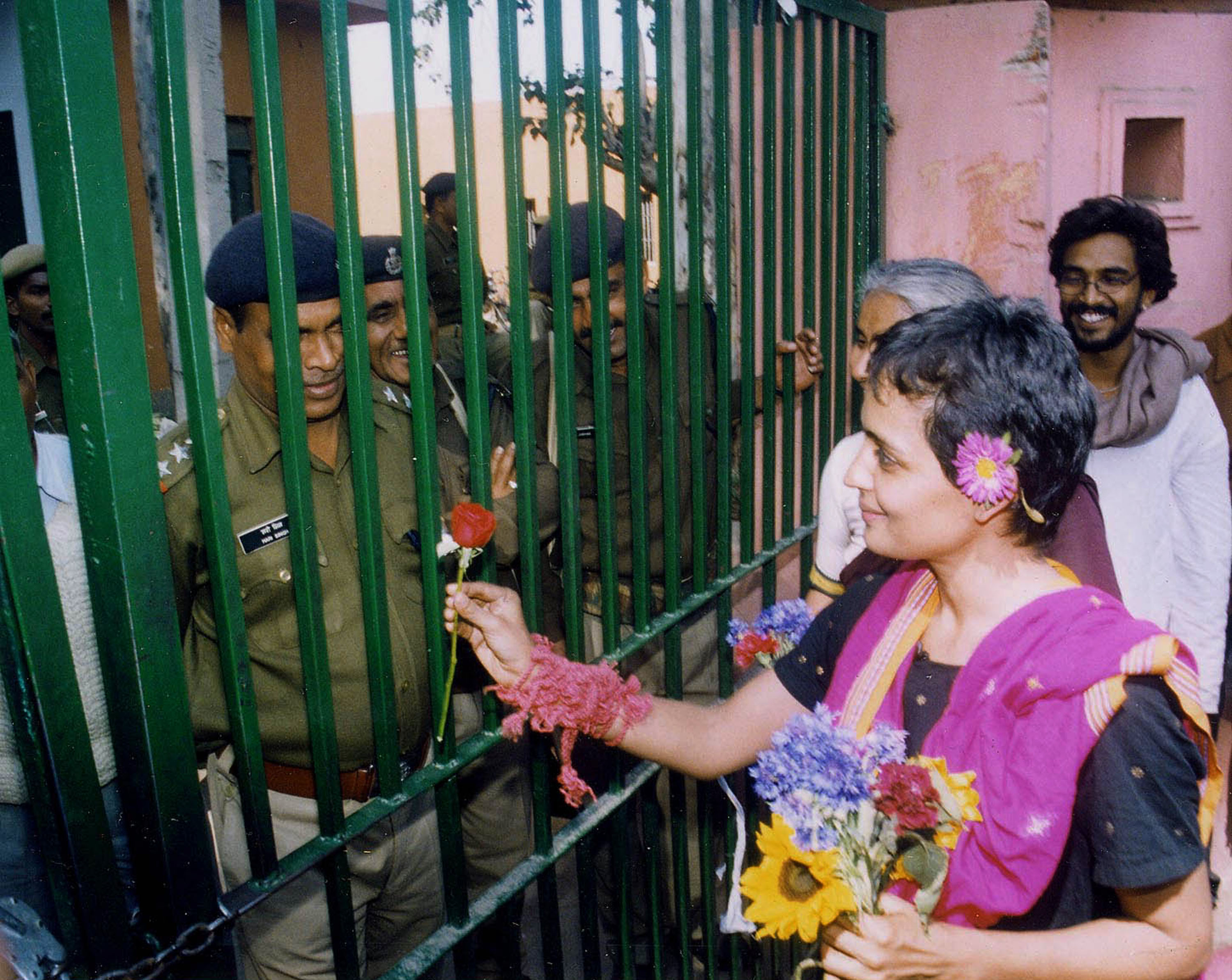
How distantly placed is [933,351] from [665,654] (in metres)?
1.06

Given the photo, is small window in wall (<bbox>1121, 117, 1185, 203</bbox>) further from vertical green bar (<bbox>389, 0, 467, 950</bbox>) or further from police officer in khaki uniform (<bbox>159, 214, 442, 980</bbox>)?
vertical green bar (<bbox>389, 0, 467, 950</bbox>)

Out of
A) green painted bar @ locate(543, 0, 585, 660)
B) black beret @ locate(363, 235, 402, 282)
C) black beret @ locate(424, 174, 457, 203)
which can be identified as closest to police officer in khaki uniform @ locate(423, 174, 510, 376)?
black beret @ locate(424, 174, 457, 203)

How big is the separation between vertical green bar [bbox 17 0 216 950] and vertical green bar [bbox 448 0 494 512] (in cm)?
55

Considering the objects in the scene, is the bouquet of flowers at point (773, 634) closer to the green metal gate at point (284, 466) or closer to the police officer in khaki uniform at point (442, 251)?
the green metal gate at point (284, 466)

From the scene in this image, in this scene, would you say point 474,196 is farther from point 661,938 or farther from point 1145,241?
point 1145,241

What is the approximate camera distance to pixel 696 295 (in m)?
2.37

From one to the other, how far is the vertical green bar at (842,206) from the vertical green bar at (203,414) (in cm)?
228

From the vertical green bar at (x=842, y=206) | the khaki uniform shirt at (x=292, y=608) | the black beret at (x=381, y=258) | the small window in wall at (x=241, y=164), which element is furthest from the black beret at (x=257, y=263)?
the small window in wall at (x=241, y=164)

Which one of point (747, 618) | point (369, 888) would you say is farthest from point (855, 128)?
point (369, 888)

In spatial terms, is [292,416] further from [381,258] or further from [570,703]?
[381,258]

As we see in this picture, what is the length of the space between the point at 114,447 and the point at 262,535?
830 mm

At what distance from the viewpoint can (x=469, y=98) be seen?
1661 millimetres

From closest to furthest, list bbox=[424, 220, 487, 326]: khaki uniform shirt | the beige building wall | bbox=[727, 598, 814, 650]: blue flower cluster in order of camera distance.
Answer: bbox=[727, 598, 814, 650]: blue flower cluster < bbox=[424, 220, 487, 326]: khaki uniform shirt < the beige building wall

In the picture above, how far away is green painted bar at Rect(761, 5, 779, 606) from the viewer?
2.67 m
